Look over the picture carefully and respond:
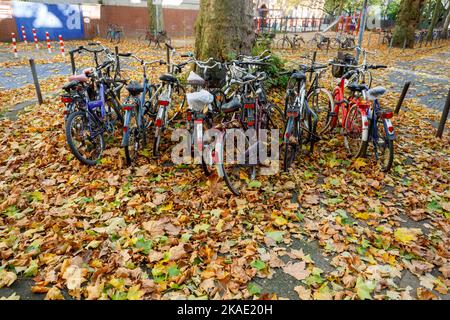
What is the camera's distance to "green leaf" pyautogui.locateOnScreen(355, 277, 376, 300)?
2.84 m

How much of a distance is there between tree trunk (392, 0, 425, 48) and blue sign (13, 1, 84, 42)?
21906 millimetres

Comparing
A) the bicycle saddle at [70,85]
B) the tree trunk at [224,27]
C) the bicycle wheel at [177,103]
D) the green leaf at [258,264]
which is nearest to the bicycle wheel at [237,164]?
the green leaf at [258,264]

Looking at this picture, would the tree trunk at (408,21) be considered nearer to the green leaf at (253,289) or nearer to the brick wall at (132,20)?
the brick wall at (132,20)

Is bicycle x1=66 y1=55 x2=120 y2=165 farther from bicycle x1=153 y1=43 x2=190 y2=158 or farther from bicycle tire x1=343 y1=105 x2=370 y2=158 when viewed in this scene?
bicycle tire x1=343 y1=105 x2=370 y2=158

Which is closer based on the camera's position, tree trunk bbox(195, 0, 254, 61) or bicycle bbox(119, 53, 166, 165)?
bicycle bbox(119, 53, 166, 165)

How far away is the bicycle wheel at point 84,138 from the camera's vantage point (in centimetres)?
461

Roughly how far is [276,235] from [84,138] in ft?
10.9

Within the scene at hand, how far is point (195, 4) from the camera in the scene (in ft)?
88.7

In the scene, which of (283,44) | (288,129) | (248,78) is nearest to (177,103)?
(248,78)

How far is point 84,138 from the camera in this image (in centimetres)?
494

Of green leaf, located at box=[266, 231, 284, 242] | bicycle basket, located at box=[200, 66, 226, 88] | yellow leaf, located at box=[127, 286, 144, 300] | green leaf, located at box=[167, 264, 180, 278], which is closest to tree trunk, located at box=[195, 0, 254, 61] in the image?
bicycle basket, located at box=[200, 66, 226, 88]

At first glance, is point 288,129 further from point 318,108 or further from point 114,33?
point 114,33

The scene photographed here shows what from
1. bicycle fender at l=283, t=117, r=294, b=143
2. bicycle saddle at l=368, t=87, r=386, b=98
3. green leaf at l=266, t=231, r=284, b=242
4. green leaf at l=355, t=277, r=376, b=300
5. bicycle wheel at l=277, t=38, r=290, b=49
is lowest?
green leaf at l=355, t=277, r=376, b=300

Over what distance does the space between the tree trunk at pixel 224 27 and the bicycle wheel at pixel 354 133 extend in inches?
118
